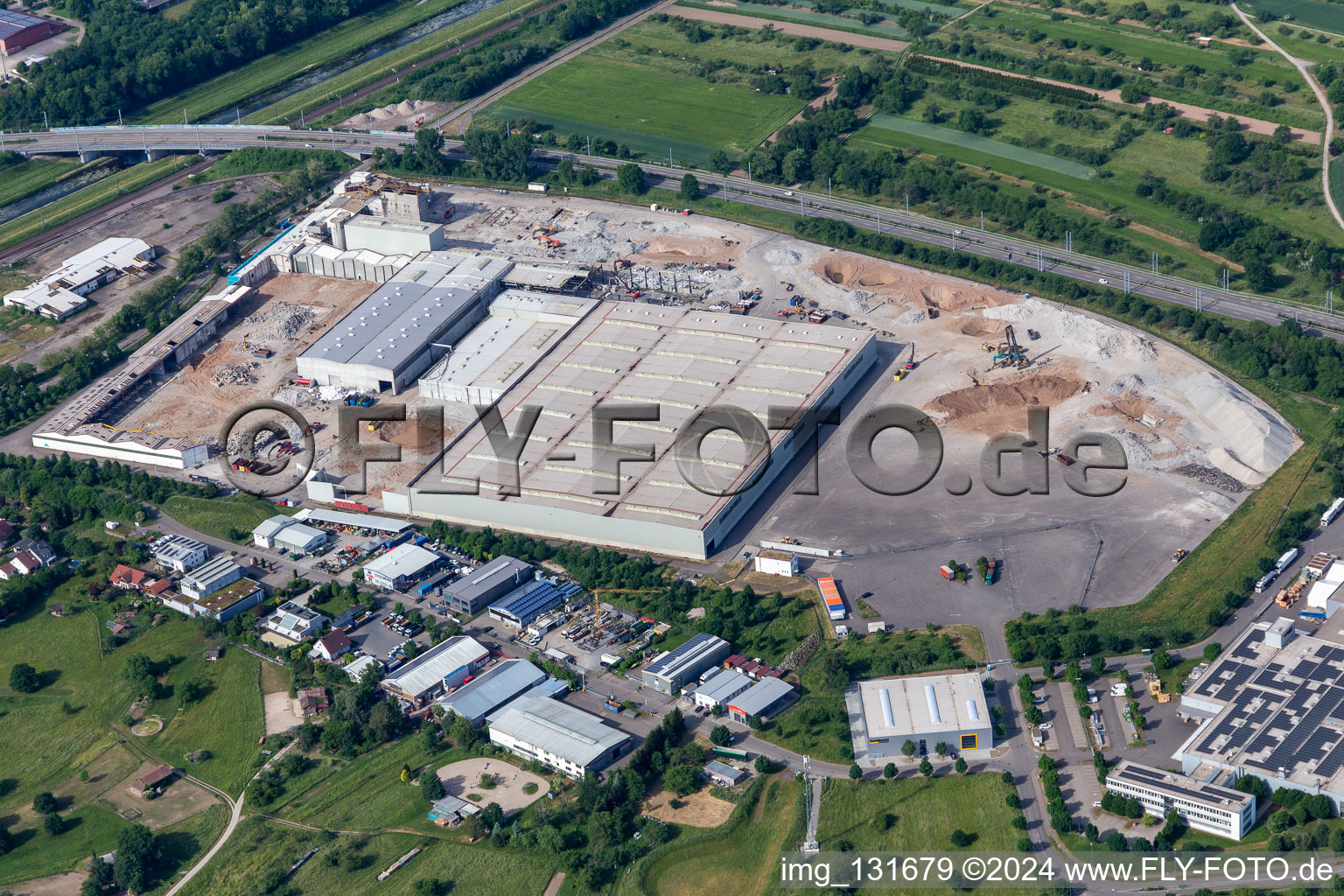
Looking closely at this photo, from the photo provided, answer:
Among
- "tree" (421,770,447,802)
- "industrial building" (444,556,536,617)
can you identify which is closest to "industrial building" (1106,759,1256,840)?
"tree" (421,770,447,802)

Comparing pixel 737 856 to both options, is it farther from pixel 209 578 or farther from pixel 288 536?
pixel 288 536

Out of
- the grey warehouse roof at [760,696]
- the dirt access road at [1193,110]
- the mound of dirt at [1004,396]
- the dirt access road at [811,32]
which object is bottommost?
the grey warehouse roof at [760,696]

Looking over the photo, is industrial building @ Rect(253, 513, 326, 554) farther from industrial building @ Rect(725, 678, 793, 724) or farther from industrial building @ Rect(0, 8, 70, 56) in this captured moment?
industrial building @ Rect(0, 8, 70, 56)

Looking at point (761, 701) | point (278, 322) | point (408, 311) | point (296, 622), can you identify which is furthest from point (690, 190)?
point (761, 701)

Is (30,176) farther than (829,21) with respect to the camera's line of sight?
No

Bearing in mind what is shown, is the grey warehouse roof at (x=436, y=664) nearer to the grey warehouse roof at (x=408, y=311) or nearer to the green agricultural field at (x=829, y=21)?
the grey warehouse roof at (x=408, y=311)

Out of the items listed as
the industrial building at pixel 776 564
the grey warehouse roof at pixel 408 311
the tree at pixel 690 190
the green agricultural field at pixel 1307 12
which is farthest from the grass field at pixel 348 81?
the industrial building at pixel 776 564

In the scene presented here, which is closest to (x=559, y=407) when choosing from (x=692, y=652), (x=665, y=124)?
(x=692, y=652)
